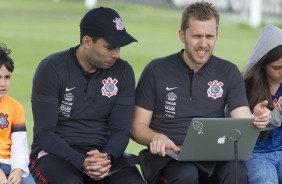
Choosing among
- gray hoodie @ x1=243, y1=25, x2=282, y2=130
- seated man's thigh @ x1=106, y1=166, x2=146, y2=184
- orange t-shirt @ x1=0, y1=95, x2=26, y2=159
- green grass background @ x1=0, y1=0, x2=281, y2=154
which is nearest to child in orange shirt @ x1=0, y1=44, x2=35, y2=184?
orange t-shirt @ x1=0, y1=95, x2=26, y2=159

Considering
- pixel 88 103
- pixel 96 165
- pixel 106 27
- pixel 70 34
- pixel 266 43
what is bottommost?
pixel 70 34

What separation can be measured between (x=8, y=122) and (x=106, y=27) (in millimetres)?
981

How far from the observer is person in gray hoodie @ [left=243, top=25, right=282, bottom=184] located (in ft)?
25.4

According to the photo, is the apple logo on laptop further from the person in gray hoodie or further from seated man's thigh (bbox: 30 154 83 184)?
seated man's thigh (bbox: 30 154 83 184)

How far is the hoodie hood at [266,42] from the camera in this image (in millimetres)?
7902

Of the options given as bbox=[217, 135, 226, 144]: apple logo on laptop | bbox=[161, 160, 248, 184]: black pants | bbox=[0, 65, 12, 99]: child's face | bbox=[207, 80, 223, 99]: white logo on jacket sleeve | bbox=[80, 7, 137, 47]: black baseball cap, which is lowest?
bbox=[161, 160, 248, 184]: black pants

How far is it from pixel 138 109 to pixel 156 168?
523mm

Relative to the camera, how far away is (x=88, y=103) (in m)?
7.62

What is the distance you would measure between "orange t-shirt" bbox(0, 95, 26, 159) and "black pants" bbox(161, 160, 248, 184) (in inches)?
41.3

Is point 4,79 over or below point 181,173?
over

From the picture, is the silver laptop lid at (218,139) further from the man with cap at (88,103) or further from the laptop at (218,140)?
the man with cap at (88,103)

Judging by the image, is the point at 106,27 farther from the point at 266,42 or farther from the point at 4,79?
the point at 266,42

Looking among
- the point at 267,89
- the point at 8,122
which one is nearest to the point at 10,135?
the point at 8,122

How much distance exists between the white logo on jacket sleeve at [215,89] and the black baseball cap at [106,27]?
2.11 feet
